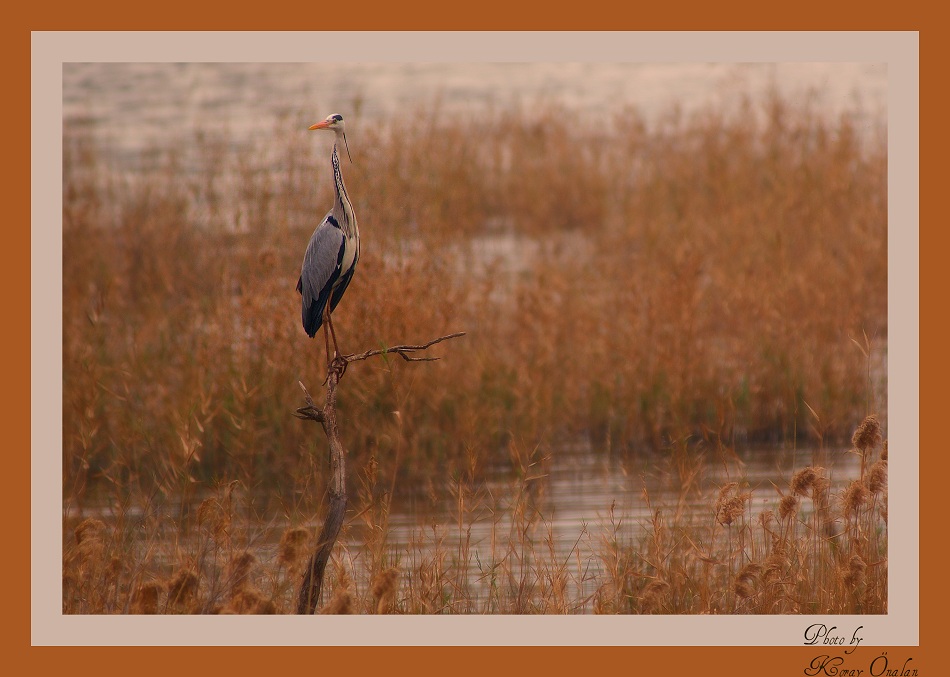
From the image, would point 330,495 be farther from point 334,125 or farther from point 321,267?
point 334,125

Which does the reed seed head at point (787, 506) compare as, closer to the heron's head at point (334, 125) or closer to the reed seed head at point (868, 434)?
the reed seed head at point (868, 434)

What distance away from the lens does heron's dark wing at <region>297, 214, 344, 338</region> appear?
4.91 meters

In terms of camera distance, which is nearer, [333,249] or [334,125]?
[333,249]

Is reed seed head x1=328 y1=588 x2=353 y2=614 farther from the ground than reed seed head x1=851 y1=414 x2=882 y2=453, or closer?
closer

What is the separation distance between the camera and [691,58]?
556cm

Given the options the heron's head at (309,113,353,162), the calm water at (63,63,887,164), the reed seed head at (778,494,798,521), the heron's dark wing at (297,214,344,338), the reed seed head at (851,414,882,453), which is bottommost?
the reed seed head at (778,494,798,521)

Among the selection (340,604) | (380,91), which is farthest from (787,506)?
(380,91)

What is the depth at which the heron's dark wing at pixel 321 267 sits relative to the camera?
4.91 meters

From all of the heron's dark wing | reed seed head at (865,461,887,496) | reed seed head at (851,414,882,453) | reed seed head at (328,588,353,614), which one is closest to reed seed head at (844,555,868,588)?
reed seed head at (865,461,887,496)

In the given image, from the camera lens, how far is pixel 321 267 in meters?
4.95

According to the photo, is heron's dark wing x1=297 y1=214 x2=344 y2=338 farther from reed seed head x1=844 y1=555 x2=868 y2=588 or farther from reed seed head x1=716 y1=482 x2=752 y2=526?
reed seed head x1=844 y1=555 x2=868 y2=588

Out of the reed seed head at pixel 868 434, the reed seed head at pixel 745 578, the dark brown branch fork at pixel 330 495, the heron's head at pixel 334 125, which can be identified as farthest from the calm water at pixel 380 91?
the reed seed head at pixel 745 578

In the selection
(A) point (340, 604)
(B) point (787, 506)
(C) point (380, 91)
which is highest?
(C) point (380, 91)

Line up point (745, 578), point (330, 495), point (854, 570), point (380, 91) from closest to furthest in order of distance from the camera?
point (330, 495) < point (745, 578) < point (854, 570) < point (380, 91)
